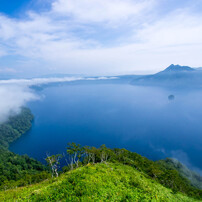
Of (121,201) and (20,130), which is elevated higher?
(121,201)

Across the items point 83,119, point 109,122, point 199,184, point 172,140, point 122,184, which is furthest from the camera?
point 83,119

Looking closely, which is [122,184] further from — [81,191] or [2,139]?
[2,139]

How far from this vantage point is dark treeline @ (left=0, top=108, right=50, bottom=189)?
28391 millimetres

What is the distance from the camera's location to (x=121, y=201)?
755 centimetres

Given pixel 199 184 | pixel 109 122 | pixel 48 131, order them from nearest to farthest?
pixel 199 184
pixel 48 131
pixel 109 122

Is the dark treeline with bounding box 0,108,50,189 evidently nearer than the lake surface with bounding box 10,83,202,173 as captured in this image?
Yes

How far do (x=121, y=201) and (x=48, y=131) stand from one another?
105668mm

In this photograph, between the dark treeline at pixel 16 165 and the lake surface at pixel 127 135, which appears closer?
the dark treeline at pixel 16 165

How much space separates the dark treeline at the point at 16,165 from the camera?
1118 inches

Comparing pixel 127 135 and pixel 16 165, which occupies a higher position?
pixel 16 165

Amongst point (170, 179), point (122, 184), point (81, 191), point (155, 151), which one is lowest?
point (155, 151)

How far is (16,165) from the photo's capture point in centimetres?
5525

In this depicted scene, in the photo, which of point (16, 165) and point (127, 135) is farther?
point (127, 135)

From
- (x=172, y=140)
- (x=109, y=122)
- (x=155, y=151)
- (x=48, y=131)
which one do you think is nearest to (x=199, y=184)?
(x=155, y=151)
